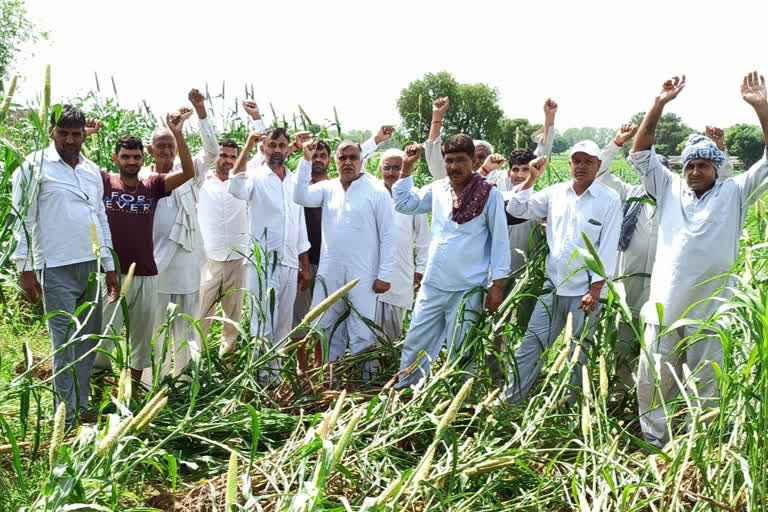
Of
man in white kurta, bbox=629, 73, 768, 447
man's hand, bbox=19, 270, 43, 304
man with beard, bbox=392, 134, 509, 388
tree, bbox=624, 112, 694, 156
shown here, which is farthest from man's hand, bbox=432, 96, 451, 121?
tree, bbox=624, 112, 694, 156

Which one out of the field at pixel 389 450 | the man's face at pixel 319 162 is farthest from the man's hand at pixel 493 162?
the man's face at pixel 319 162

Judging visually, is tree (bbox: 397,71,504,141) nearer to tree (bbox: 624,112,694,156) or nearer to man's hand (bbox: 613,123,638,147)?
tree (bbox: 624,112,694,156)

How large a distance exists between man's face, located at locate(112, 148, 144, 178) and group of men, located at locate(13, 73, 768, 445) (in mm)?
13

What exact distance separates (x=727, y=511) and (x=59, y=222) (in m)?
3.38

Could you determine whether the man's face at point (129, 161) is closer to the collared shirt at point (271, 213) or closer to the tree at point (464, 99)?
the collared shirt at point (271, 213)

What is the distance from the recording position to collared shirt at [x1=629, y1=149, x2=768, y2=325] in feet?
12.8

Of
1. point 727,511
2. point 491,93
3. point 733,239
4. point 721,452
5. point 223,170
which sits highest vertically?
point 491,93

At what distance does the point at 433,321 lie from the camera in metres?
4.57

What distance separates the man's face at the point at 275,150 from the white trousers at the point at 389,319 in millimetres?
1265

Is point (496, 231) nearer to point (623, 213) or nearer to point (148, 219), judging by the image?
point (623, 213)

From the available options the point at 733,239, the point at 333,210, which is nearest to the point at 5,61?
the point at 333,210

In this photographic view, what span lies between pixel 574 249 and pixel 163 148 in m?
2.70

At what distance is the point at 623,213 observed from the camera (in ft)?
15.9

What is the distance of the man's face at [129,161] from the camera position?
451 cm
